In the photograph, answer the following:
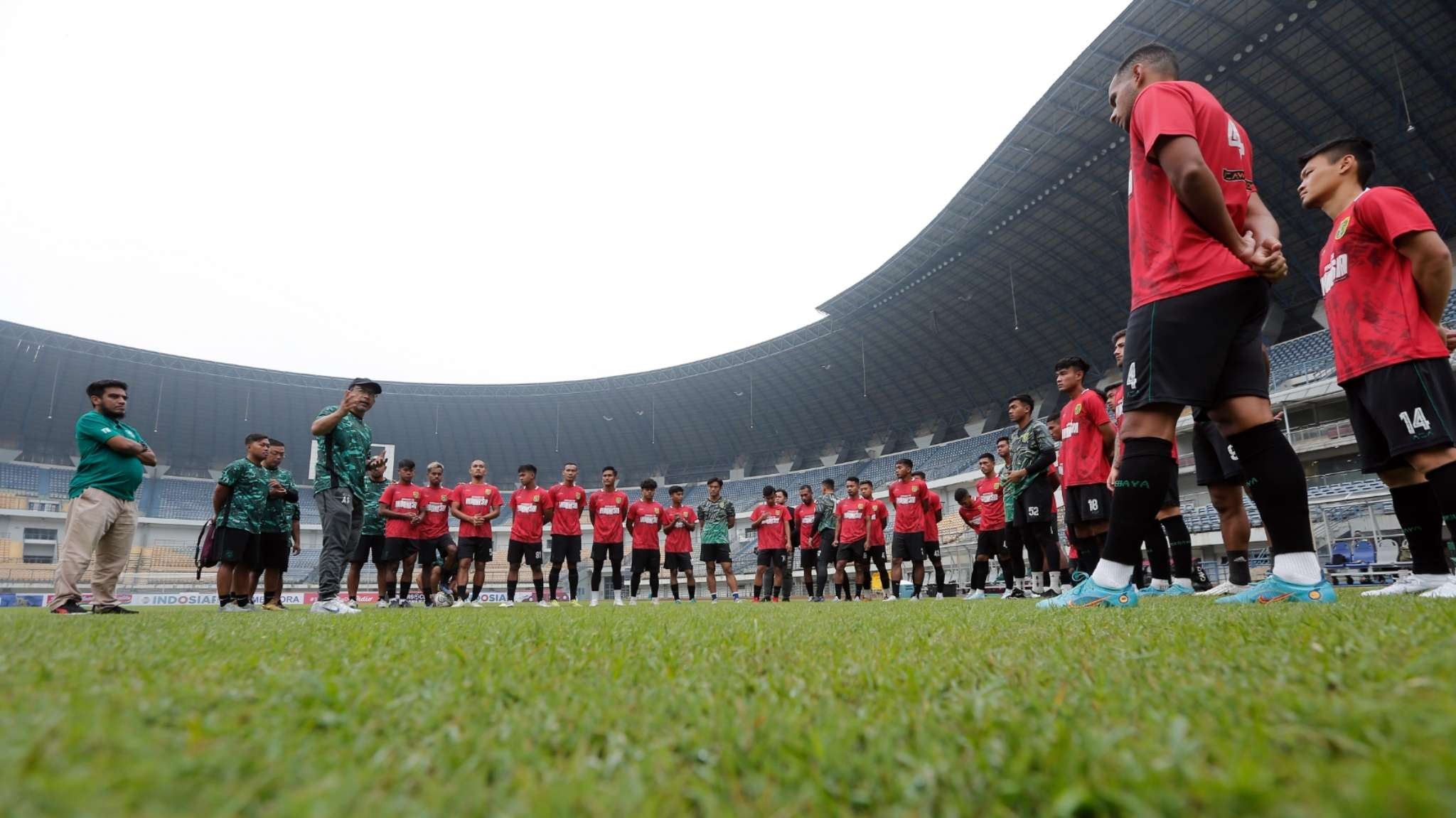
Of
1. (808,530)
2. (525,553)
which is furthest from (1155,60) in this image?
(808,530)

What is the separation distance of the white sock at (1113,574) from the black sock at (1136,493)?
0.07ft

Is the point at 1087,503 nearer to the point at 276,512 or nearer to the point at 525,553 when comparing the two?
the point at 525,553

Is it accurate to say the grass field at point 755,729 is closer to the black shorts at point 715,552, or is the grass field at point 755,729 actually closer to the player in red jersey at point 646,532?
the player in red jersey at point 646,532

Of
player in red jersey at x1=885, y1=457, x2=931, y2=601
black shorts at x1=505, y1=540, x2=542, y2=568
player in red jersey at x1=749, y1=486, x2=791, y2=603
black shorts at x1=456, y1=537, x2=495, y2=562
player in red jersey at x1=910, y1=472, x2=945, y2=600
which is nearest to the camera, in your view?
black shorts at x1=456, y1=537, x2=495, y2=562

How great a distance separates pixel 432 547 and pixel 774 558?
5704 mm

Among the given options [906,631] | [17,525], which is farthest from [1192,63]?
[17,525]

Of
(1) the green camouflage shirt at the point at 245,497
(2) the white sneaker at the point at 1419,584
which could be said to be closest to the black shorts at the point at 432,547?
(1) the green camouflage shirt at the point at 245,497

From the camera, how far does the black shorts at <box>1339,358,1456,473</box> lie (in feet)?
11.9

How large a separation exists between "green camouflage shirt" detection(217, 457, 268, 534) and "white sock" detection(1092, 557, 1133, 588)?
8459mm

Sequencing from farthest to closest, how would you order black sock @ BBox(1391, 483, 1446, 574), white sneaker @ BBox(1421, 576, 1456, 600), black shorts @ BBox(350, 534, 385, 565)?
black shorts @ BBox(350, 534, 385, 565) → black sock @ BBox(1391, 483, 1446, 574) → white sneaker @ BBox(1421, 576, 1456, 600)

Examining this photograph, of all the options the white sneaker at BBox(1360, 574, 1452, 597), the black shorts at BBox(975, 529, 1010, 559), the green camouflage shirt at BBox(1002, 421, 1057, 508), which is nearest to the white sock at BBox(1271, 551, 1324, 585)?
the white sneaker at BBox(1360, 574, 1452, 597)

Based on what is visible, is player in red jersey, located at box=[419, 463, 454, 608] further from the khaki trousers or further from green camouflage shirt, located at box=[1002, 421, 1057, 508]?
green camouflage shirt, located at box=[1002, 421, 1057, 508]

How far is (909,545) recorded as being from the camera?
1195cm

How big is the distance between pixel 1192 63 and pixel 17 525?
2025 inches
